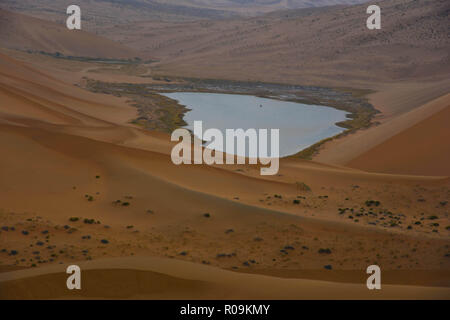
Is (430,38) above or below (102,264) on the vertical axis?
above

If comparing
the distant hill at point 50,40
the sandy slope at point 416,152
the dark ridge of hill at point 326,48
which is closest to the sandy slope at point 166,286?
the sandy slope at point 416,152

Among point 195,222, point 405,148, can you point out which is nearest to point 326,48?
point 405,148

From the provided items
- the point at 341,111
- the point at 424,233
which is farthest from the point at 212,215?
the point at 341,111

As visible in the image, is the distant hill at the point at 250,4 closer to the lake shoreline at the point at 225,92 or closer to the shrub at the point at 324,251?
the lake shoreline at the point at 225,92

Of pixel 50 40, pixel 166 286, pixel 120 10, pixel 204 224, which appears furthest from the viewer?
pixel 120 10

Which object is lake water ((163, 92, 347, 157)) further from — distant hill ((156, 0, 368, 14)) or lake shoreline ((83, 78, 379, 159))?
distant hill ((156, 0, 368, 14))

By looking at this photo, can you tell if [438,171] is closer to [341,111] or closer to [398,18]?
[341,111]

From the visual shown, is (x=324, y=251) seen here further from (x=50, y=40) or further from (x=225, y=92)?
(x=50, y=40)
